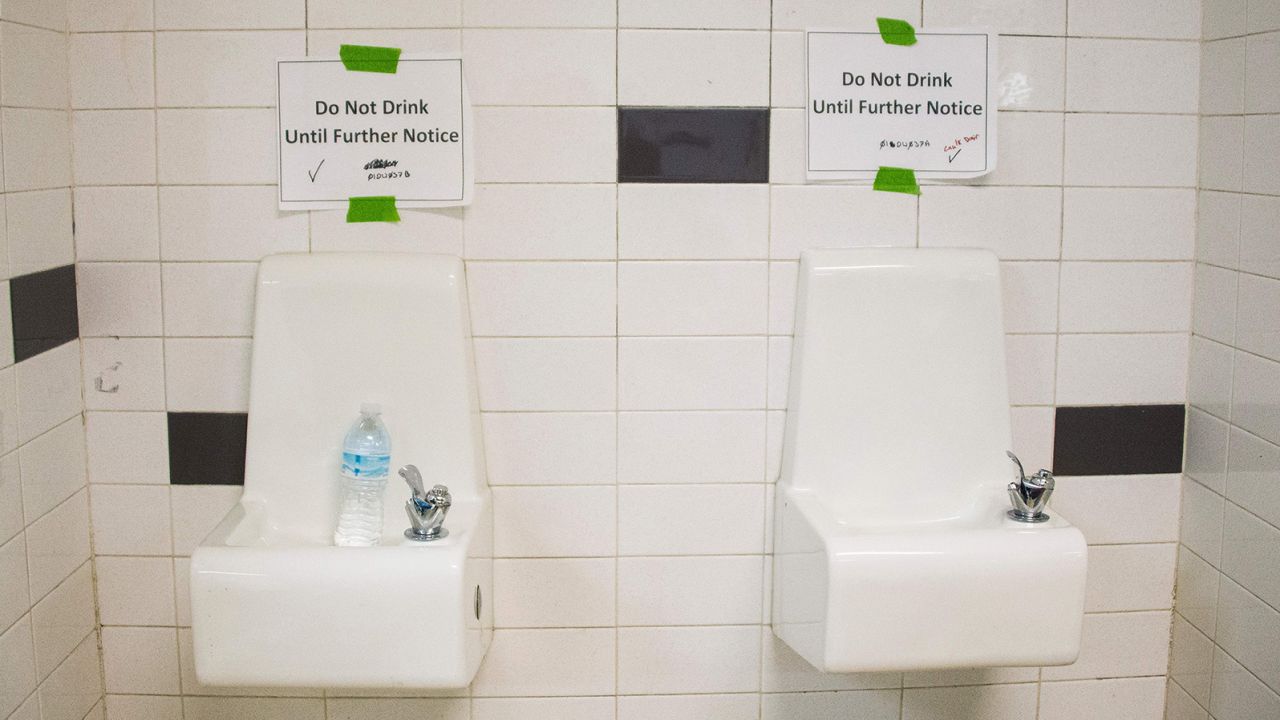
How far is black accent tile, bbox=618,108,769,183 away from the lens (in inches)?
82.0

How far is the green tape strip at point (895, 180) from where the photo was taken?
213 cm

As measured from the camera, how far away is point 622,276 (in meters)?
2.12

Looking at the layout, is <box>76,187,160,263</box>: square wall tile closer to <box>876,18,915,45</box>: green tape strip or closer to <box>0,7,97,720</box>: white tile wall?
<box>0,7,97,720</box>: white tile wall

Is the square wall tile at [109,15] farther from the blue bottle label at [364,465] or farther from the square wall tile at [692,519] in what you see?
the square wall tile at [692,519]

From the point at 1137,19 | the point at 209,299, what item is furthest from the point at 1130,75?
the point at 209,299

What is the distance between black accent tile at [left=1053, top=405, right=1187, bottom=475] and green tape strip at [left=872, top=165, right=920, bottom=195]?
507 mm

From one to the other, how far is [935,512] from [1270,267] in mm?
674

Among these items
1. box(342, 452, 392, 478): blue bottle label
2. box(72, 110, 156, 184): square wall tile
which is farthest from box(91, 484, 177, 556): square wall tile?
box(72, 110, 156, 184): square wall tile

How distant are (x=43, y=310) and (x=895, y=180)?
144 centimetres

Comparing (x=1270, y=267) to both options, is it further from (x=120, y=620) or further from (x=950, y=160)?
(x=120, y=620)

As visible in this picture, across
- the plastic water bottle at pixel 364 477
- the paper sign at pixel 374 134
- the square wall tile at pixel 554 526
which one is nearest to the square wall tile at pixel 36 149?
the paper sign at pixel 374 134

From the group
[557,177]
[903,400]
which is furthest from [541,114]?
[903,400]

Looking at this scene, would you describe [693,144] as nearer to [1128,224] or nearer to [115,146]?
[1128,224]

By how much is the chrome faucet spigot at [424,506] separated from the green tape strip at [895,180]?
0.92 metres
